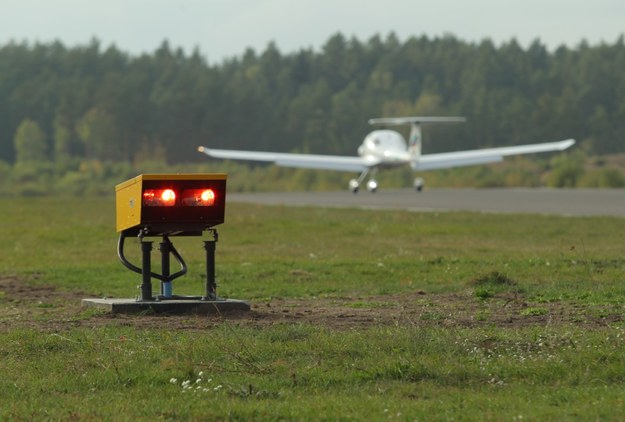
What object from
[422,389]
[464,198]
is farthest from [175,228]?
[464,198]

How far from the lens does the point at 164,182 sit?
13828mm

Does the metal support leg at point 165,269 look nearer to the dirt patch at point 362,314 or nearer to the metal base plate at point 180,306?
the metal base plate at point 180,306

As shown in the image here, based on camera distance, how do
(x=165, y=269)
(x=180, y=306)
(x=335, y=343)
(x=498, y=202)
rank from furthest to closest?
1. (x=498, y=202)
2. (x=165, y=269)
3. (x=180, y=306)
4. (x=335, y=343)

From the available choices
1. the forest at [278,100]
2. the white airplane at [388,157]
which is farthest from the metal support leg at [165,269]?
the forest at [278,100]

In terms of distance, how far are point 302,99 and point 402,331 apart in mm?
149451

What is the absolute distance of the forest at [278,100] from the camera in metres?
129

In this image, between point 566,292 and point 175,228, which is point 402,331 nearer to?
point 175,228

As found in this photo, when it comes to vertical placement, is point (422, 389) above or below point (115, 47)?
below

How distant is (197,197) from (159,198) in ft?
1.24

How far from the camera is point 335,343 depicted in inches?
457

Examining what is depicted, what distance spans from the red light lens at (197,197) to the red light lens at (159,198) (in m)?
0.12

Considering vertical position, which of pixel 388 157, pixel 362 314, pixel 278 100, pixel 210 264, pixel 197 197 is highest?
pixel 278 100

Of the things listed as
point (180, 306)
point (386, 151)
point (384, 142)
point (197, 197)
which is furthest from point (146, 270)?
point (384, 142)

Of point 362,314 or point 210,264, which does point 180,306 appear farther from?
point 362,314
